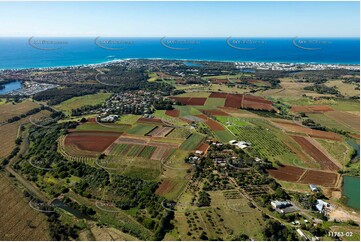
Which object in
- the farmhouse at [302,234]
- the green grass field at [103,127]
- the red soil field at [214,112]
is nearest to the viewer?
the farmhouse at [302,234]

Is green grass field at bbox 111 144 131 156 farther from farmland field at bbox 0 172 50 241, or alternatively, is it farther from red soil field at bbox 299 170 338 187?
red soil field at bbox 299 170 338 187

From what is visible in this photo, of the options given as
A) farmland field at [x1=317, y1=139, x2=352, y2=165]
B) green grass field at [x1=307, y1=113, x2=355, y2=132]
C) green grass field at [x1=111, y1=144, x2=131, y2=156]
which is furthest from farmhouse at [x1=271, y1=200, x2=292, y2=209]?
green grass field at [x1=307, y1=113, x2=355, y2=132]

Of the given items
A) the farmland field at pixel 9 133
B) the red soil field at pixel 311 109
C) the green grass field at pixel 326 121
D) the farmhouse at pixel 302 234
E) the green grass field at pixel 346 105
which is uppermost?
the green grass field at pixel 346 105

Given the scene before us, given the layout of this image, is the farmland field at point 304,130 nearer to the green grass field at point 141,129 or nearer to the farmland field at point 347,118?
the farmland field at point 347,118

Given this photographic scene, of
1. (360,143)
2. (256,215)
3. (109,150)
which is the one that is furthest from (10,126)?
(360,143)

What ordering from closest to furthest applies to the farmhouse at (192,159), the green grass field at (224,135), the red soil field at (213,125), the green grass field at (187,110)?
1. the farmhouse at (192,159)
2. the green grass field at (224,135)
3. the red soil field at (213,125)
4. the green grass field at (187,110)

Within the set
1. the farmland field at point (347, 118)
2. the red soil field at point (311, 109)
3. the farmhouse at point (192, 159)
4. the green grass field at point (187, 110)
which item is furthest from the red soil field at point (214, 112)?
the farmhouse at point (192, 159)

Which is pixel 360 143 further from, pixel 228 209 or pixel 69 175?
pixel 69 175
